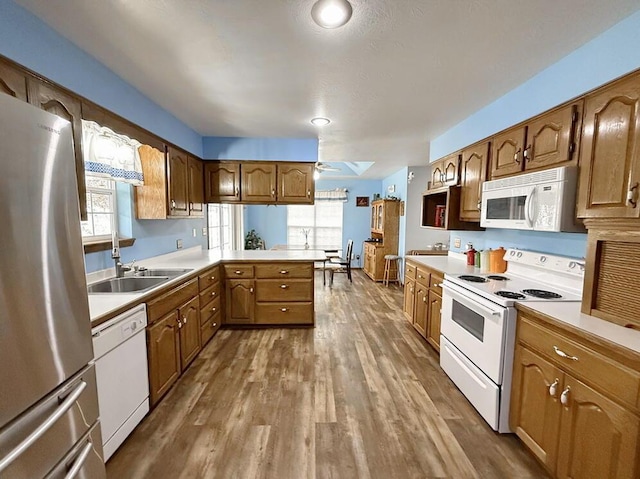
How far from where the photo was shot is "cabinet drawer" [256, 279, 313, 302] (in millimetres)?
3430

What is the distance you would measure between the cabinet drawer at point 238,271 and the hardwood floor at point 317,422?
765 millimetres

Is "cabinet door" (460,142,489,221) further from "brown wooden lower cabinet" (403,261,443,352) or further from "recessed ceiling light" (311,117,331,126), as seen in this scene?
"recessed ceiling light" (311,117,331,126)

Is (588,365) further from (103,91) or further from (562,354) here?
(103,91)

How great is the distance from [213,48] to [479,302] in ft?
7.79

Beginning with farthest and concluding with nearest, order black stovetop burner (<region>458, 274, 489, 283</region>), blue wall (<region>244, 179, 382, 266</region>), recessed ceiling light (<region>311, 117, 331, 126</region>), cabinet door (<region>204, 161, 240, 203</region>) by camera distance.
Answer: blue wall (<region>244, 179, 382, 266</region>) < cabinet door (<region>204, 161, 240, 203</region>) < recessed ceiling light (<region>311, 117, 331, 126</region>) < black stovetop burner (<region>458, 274, 489, 283</region>)

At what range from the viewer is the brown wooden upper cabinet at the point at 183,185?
9.36ft

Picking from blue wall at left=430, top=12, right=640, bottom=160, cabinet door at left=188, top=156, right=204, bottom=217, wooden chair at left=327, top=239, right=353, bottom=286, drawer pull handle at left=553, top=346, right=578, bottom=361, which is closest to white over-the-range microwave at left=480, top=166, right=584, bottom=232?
blue wall at left=430, top=12, right=640, bottom=160

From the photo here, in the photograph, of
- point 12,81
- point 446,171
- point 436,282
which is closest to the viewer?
point 12,81

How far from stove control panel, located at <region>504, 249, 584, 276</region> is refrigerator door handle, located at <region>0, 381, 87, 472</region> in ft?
8.93

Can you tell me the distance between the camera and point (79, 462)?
107cm

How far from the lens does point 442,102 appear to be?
2.51m

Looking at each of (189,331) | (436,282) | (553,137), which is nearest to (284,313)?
(189,331)

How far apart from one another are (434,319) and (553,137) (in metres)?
1.81

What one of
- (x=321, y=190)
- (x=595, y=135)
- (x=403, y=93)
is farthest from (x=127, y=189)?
(x=321, y=190)
